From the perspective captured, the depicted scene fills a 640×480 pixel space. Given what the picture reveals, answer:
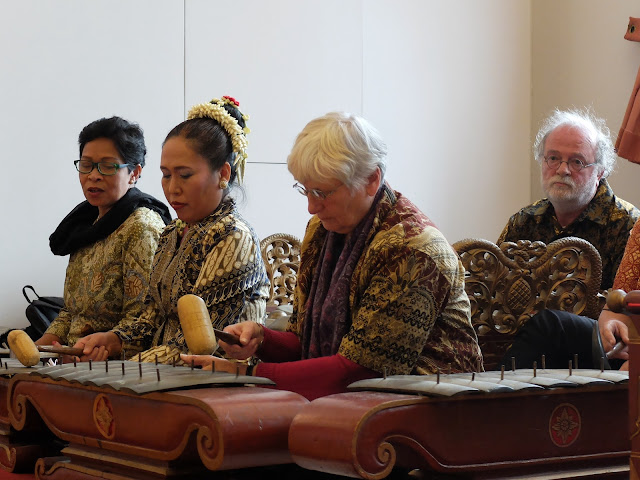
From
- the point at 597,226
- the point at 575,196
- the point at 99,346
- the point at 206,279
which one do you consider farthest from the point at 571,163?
the point at 99,346

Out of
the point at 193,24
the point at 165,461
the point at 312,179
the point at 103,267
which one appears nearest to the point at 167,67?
the point at 193,24

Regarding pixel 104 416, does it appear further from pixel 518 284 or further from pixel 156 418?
pixel 518 284

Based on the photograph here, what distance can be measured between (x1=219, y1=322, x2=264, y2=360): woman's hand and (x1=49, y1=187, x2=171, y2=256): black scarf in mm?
1214

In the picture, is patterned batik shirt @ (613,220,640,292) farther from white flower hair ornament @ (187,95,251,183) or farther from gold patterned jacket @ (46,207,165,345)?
gold patterned jacket @ (46,207,165,345)

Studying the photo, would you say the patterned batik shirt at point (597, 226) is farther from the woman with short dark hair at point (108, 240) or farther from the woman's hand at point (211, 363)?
the woman's hand at point (211, 363)

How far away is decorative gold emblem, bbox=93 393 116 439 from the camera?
2162 millimetres

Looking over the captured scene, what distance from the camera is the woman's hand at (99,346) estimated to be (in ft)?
9.61

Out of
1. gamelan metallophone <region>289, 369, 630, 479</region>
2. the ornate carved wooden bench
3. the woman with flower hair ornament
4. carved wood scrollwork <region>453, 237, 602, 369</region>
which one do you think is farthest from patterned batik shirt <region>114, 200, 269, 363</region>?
the ornate carved wooden bench

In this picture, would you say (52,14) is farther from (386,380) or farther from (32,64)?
(386,380)

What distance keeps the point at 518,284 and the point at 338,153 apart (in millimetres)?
1258

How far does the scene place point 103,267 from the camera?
3.45 meters

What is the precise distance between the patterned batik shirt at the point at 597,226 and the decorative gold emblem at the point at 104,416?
77.1 inches

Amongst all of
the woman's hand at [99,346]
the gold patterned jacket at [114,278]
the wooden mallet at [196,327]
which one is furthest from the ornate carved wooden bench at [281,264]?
the wooden mallet at [196,327]

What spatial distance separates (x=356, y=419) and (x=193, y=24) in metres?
4.03
